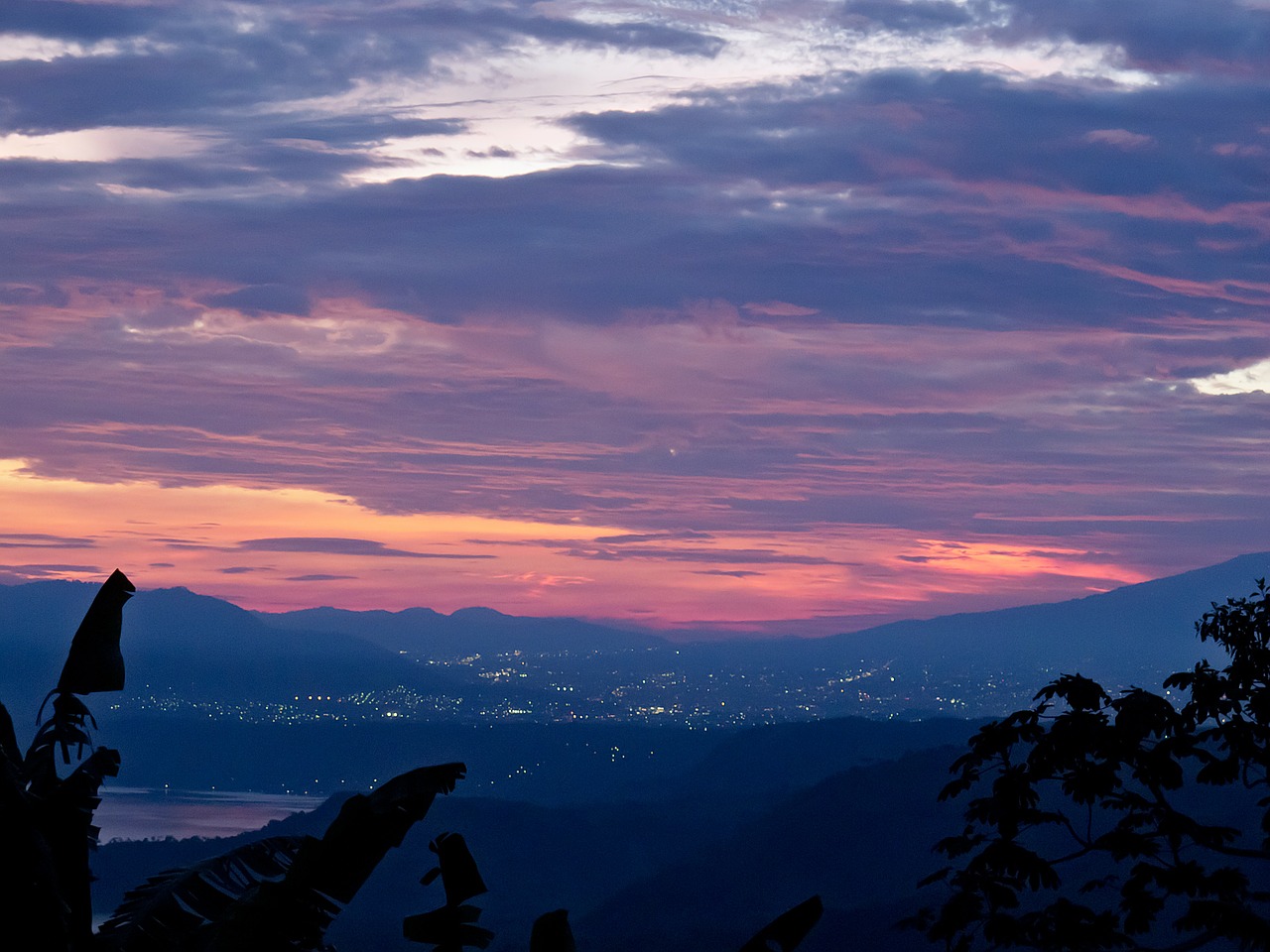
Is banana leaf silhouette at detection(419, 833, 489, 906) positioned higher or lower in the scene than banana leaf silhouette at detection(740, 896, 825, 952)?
higher

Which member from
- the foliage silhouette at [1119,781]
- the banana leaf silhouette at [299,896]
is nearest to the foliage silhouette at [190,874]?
the banana leaf silhouette at [299,896]

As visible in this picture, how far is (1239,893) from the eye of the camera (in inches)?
596

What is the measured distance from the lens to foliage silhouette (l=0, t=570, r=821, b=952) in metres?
10.1

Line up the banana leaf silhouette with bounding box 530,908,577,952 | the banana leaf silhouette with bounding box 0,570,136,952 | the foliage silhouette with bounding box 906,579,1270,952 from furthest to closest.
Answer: the foliage silhouette with bounding box 906,579,1270,952 → the banana leaf silhouette with bounding box 530,908,577,952 → the banana leaf silhouette with bounding box 0,570,136,952

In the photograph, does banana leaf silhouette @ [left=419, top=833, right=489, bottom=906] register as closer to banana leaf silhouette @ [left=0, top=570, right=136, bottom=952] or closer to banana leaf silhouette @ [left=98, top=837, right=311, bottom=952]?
banana leaf silhouette @ [left=98, top=837, right=311, bottom=952]

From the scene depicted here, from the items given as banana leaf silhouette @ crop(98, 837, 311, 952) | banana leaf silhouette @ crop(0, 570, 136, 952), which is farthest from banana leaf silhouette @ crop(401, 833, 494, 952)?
banana leaf silhouette @ crop(0, 570, 136, 952)

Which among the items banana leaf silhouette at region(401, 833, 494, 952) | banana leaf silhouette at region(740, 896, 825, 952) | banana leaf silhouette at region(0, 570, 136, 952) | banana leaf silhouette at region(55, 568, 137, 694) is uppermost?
banana leaf silhouette at region(55, 568, 137, 694)

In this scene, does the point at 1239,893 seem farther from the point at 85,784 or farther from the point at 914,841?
the point at 914,841

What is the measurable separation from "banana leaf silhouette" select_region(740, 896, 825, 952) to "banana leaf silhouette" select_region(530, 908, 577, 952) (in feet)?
4.46

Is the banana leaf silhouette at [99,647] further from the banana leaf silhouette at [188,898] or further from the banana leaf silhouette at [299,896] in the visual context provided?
the banana leaf silhouette at [299,896]

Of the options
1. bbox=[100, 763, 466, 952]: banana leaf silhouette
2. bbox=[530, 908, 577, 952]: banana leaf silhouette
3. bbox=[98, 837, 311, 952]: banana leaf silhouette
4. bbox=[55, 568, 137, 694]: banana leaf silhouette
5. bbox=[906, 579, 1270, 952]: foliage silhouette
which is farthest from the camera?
bbox=[906, 579, 1270, 952]: foliage silhouette

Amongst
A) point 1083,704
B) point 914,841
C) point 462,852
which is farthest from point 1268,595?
point 914,841

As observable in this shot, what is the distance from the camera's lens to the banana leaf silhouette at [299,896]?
34.1ft

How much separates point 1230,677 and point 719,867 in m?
186
